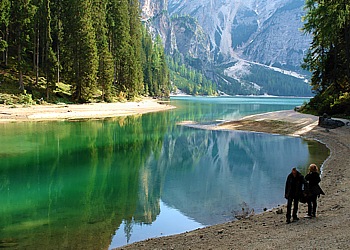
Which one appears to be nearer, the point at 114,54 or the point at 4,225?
the point at 4,225

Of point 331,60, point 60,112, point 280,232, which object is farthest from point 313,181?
point 60,112

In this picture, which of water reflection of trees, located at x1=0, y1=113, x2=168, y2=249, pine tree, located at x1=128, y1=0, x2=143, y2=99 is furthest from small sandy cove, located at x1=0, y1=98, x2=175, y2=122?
pine tree, located at x1=128, y1=0, x2=143, y2=99

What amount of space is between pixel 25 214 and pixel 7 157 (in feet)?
34.0

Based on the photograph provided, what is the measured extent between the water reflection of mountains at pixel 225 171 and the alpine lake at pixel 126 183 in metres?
0.05

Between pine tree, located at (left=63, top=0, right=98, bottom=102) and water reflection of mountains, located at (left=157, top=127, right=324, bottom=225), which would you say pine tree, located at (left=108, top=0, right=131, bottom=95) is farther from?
water reflection of mountains, located at (left=157, top=127, right=324, bottom=225)

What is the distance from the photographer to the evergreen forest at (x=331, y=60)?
38000 millimetres

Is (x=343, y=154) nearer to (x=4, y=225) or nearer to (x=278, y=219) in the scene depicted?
(x=278, y=219)

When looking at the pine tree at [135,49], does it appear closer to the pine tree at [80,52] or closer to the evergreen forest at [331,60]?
the pine tree at [80,52]

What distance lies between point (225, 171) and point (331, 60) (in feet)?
110

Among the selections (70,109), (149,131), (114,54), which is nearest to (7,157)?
(149,131)

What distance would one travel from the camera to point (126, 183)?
1753 centimetres

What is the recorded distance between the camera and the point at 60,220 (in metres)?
11.8

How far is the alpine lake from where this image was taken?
11.3 metres

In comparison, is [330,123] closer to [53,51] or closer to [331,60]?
[331,60]
